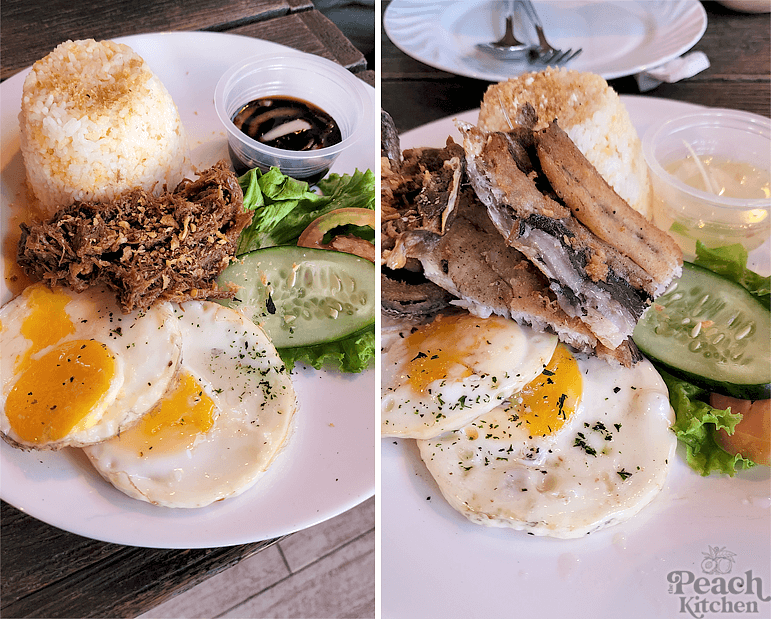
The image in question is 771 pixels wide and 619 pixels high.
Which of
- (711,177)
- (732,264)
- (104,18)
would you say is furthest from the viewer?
(104,18)

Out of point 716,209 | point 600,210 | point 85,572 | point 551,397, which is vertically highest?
point 600,210

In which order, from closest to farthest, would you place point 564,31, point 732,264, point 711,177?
point 732,264 < point 711,177 < point 564,31

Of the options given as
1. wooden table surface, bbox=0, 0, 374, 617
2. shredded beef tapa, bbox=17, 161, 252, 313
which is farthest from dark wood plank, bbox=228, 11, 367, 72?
wooden table surface, bbox=0, 0, 374, 617

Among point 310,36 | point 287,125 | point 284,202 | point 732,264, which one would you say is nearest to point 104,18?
point 310,36

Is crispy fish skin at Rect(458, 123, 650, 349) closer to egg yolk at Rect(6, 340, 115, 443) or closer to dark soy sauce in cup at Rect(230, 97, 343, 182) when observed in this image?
dark soy sauce in cup at Rect(230, 97, 343, 182)

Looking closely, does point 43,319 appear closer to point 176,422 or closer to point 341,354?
point 176,422

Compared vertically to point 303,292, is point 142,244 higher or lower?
higher

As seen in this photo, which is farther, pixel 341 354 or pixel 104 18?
pixel 104 18
